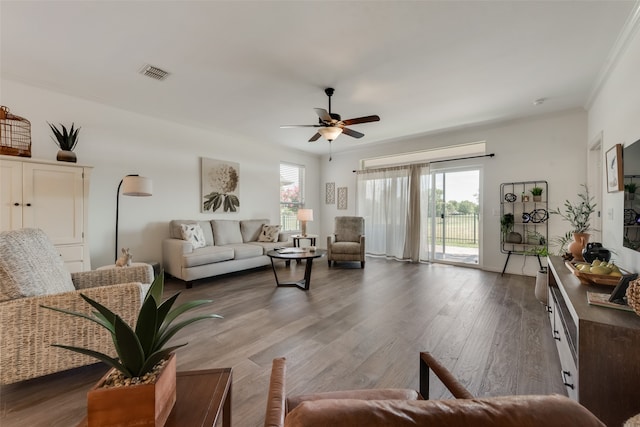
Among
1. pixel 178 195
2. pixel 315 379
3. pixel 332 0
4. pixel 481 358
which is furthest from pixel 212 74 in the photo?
→ pixel 481 358

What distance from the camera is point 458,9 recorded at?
6.35 feet

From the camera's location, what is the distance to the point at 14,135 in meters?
2.78

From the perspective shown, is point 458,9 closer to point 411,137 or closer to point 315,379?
point 315,379

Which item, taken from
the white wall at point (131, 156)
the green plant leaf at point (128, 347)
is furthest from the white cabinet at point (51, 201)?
the green plant leaf at point (128, 347)

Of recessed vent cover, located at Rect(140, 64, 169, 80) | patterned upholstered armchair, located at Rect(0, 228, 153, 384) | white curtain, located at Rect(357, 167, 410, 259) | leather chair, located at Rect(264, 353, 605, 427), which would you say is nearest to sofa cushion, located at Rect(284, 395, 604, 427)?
leather chair, located at Rect(264, 353, 605, 427)

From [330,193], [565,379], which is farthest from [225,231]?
[565,379]

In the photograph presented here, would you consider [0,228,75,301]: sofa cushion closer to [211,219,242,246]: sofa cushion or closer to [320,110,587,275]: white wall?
[211,219,242,246]: sofa cushion

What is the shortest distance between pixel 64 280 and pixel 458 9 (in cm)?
351

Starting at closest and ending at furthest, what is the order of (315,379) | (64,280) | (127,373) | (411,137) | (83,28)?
(127,373) < (315,379) < (64,280) < (83,28) < (411,137)

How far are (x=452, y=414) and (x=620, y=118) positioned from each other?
11.1 ft

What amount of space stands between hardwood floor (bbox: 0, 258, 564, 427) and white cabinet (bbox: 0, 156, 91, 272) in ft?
3.97

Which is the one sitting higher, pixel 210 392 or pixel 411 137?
pixel 411 137

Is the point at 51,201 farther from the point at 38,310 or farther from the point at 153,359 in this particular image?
the point at 153,359

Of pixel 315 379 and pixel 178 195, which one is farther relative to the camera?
pixel 178 195
